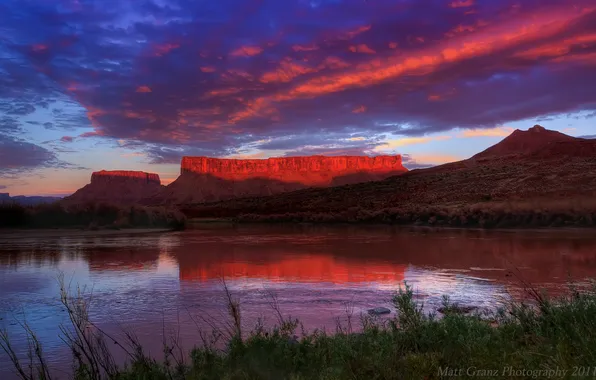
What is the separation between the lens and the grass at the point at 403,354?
4.15 m

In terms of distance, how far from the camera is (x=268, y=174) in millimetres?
158500

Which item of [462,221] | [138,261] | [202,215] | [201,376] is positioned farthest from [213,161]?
[201,376]

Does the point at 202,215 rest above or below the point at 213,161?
below

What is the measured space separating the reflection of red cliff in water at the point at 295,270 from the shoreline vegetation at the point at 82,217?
52.9ft

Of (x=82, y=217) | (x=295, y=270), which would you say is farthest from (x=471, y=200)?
(x=295, y=270)

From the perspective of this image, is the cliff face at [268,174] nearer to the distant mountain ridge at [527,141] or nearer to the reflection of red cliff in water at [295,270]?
the distant mountain ridge at [527,141]

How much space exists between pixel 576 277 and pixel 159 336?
30.3 ft

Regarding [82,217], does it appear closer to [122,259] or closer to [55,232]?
[55,232]

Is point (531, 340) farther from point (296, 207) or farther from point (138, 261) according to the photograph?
point (296, 207)

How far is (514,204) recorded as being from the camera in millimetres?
32312

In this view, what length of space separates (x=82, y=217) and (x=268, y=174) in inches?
5103

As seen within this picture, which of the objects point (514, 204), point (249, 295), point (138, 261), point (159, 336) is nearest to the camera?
point (159, 336)

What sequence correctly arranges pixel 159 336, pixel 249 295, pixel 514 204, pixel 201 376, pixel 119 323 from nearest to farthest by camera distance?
pixel 201 376, pixel 159 336, pixel 119 323, pixel 249 295, pixel 514 204

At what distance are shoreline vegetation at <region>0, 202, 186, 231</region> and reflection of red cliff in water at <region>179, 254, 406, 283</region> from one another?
1613cm
